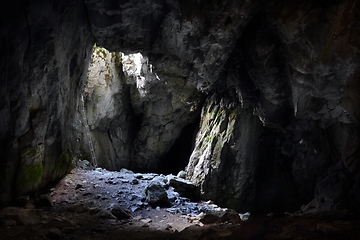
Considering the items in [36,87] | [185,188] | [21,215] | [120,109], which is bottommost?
[185,188]

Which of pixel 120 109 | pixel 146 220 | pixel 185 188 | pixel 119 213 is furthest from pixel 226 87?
pixel 120 109

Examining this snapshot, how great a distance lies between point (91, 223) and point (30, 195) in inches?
78.1

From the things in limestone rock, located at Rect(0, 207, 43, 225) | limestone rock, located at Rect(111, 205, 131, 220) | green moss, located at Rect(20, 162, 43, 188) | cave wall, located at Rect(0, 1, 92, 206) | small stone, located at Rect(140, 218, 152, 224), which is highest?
cave wall, located at Rect(0, 1, 92, 206)

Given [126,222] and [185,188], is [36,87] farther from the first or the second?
[185,188]

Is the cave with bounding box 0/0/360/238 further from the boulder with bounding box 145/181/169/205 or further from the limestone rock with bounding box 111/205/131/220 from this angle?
the boulder with bounding box 145/181/169/205

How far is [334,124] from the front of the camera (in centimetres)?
776

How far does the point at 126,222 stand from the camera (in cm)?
729

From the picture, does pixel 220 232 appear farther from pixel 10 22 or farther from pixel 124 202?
pixel 10 22

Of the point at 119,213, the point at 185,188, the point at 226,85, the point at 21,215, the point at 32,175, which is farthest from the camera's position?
the point at 226,85

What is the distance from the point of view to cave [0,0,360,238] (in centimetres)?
623

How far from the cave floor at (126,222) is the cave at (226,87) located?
357mm

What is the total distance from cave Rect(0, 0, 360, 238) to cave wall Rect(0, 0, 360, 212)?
36 mm

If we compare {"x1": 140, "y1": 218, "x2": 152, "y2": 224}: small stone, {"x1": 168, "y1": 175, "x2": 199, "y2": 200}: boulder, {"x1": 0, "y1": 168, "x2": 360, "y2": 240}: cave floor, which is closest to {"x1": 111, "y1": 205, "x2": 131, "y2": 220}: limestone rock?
{"x1": 0, "y1": 168, "x2": 360, "y2": 240}: cave floor

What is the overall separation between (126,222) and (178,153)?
1239cm
